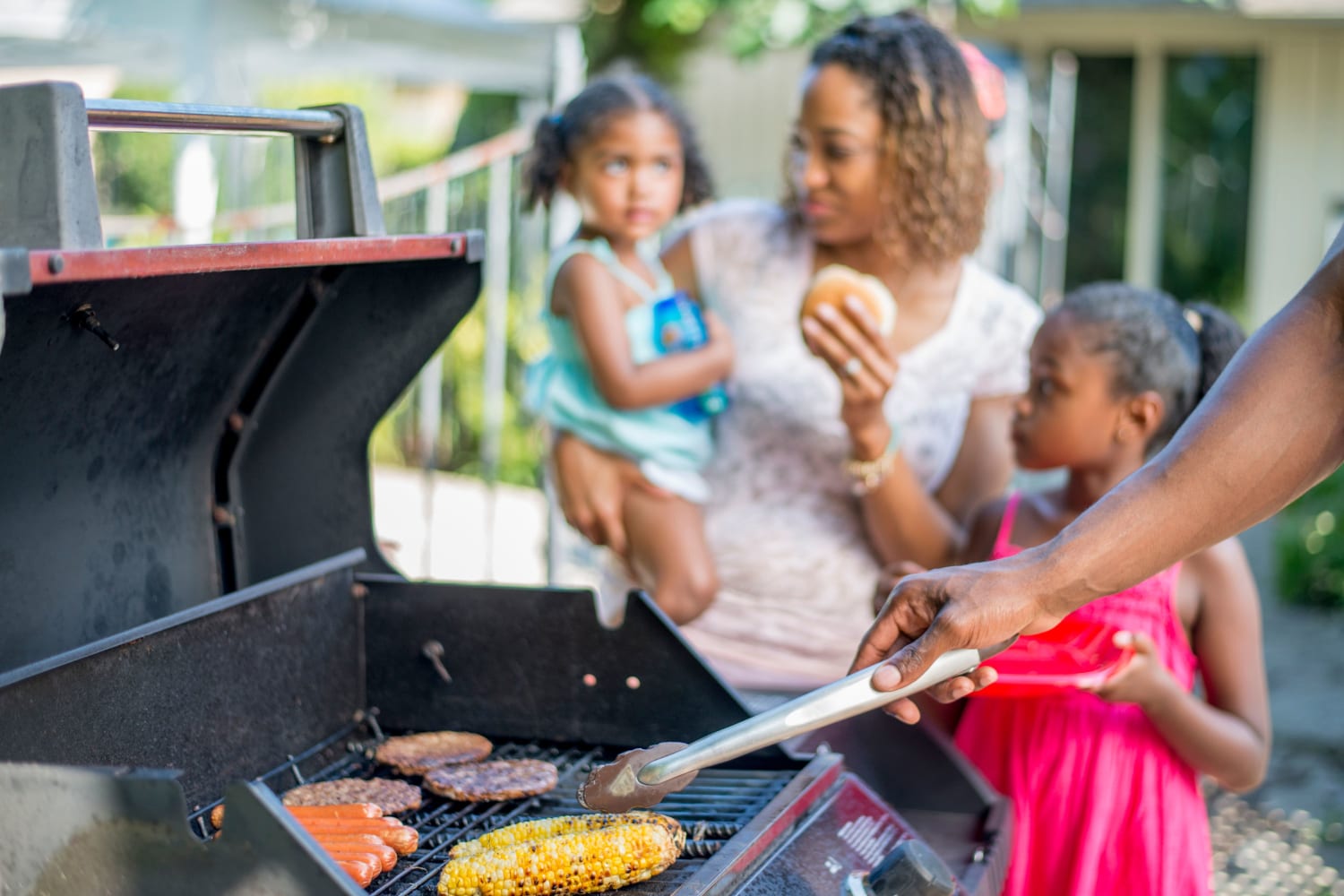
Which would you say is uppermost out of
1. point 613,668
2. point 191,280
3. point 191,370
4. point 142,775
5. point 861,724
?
point 191,280

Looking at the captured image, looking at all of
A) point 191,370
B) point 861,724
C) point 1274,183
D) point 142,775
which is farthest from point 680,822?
point 1274,183

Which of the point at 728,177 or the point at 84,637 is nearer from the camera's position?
the point at 84,637

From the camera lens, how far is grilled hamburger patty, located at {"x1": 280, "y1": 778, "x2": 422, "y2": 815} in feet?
6.32

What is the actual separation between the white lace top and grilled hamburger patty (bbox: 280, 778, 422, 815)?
3.24 ft

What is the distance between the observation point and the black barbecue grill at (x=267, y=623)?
4.58ft

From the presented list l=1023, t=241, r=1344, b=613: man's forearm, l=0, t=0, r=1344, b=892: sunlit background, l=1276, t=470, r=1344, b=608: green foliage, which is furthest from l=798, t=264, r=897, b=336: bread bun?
l=1276, t=470, r=1344, b=608: green foliage

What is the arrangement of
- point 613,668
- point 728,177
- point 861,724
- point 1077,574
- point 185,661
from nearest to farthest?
point 1077,574
point 185,661
point 613,668
point 861,724
point 728,177

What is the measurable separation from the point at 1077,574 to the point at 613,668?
0.81 metres

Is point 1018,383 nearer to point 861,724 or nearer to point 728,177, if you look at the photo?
point 861,724

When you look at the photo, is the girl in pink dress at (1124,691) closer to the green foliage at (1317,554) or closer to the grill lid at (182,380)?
the grill lid at (182,380)

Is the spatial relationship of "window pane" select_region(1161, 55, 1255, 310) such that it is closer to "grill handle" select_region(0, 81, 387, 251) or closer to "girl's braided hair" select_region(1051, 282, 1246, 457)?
"girl's braided hair" select_region(1051, 282, 1246, 457)

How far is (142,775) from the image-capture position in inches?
52.0

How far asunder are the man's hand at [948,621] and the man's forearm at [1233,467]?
0.19 ft

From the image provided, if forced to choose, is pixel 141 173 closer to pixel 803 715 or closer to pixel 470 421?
pixel 470 421
